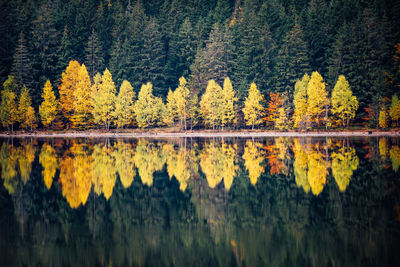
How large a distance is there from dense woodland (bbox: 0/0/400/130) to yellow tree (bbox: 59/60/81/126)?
0.65 feet

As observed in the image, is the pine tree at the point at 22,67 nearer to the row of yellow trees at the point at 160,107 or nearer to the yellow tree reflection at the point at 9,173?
the row of yellow trees at the point at 160,107

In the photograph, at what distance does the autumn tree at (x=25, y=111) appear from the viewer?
75188 millimetres

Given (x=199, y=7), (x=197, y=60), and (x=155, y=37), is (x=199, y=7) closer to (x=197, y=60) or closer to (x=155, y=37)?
(x=155, y=37)

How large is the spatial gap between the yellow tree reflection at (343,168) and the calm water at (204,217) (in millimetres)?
87

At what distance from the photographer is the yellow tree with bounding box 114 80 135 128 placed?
243 feet

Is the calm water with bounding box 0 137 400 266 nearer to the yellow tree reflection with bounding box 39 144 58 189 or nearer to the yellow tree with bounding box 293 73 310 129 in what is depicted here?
the yellow tree reflection with bounding box 39 144 58 189

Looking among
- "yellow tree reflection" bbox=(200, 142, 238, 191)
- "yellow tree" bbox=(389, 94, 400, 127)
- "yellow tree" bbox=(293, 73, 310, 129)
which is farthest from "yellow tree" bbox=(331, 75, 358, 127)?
"yellow tree reflection" bbox=(200, 142, 238, 191)

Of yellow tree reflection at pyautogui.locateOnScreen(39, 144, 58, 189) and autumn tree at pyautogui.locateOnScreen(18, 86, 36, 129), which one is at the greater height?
autumn tree at pyautogui.locateOnScreen(18, 86, 36, 129)

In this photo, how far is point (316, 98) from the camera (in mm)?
66688

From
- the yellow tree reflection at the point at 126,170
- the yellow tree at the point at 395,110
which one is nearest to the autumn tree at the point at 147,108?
the yellow tree at the point at 395,110

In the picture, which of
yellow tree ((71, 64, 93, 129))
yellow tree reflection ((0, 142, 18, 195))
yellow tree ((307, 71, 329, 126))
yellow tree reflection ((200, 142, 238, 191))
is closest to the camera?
yellow tree reflection ((0, 142, 18, 195))

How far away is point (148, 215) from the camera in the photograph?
13.5 m

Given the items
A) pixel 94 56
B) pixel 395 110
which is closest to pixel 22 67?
pixel 94 56

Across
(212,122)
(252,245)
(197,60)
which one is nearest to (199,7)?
(197,60)
